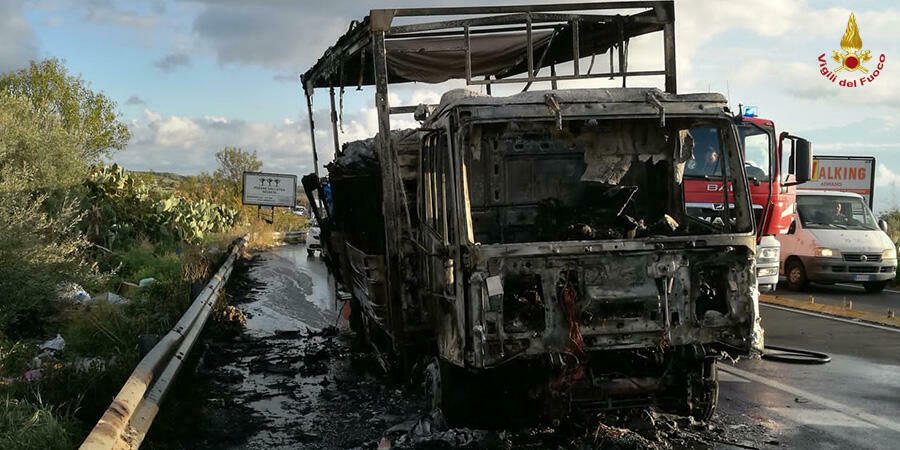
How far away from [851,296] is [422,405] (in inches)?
457

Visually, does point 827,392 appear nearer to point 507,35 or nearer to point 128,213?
point 507,35

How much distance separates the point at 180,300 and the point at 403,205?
5.24 m

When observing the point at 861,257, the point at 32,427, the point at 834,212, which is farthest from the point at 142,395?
the point at 834,212

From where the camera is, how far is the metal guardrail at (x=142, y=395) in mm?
4148

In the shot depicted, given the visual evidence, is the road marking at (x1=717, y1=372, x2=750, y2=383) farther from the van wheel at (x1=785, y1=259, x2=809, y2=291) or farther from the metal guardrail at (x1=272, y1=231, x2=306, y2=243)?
the metal guardrail at (x1=272, y1=231, x2=306, y2=243)

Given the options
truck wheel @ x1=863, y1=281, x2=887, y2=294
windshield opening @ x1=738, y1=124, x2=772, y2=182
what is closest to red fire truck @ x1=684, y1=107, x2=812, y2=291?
windshield opening @ x1=738, y1=124, x2=772, y2=182

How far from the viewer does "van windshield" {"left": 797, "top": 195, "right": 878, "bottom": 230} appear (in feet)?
54.0

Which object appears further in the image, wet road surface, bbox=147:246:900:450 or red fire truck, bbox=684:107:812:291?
red fire truck, bbox=684:107:812:291

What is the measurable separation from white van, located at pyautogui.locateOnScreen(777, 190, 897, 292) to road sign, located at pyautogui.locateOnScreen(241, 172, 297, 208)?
93.2 ft

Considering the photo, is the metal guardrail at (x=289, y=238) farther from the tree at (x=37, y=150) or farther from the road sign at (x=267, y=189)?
the tree at (x=37, y=150)

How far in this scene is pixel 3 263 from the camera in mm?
8570

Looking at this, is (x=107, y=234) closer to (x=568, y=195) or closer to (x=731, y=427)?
(x=568, y=195)

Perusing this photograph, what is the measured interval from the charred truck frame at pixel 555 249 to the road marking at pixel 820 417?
101 cm

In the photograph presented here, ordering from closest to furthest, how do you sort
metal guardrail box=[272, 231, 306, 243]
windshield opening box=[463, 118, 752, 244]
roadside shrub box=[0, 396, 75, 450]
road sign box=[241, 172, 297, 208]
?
roadside shrub box=[0, 396, 75, 450] < windshield opening box=[463, 118, 752, 244] < road sign box=[241, 172, 297, 208] < metal guardrail box=[272, 231, 306, 243]
